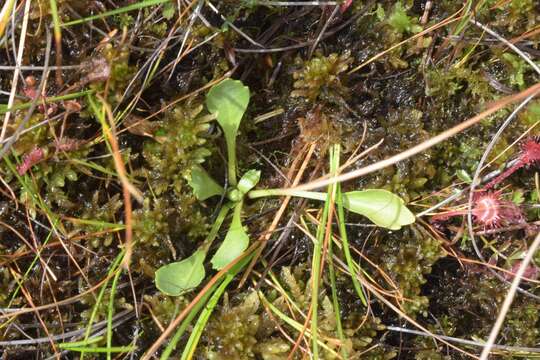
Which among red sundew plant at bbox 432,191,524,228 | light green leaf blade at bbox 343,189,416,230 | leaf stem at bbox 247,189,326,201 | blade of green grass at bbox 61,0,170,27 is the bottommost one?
red sundew plant at bbox 432,191,524,228

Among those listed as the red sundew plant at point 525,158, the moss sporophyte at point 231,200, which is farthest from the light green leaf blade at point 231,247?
the red sundew plant at point 525,158

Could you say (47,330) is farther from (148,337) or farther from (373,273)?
(373,273)

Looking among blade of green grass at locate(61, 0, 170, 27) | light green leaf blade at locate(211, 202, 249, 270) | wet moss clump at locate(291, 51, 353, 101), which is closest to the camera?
blade of green grass at locate(61, 0, 170, 27)

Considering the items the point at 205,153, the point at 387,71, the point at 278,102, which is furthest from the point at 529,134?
the point at 205,153

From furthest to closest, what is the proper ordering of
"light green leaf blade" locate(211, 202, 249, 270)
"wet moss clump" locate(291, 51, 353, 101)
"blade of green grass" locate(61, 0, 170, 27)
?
1. "wet moss clump" locate(291, 51, 353, 101)
2. "light green leaf blade" locate(211, 202, 249, 270)
3. "blade of green grass" locate(61, 0, 170, 27)

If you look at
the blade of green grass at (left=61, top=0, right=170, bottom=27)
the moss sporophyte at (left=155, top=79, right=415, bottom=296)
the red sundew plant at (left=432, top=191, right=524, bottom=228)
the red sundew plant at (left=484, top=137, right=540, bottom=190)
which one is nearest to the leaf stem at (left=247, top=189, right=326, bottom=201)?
the moss sporophyte at (left=155, top=79, right=415, bottom=296)

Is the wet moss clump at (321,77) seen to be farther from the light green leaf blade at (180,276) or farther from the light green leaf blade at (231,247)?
the light green leaf blade at (180,276)

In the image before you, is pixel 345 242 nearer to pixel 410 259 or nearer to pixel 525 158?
pixel 410 259

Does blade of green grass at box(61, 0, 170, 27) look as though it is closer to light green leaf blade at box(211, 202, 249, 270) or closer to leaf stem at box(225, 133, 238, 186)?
leaf stem at box(225, 133, 238, 186)

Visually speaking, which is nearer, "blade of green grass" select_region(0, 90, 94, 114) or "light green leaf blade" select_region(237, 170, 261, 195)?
"blade of green grass" select_region(0, 90, 94, 114)
